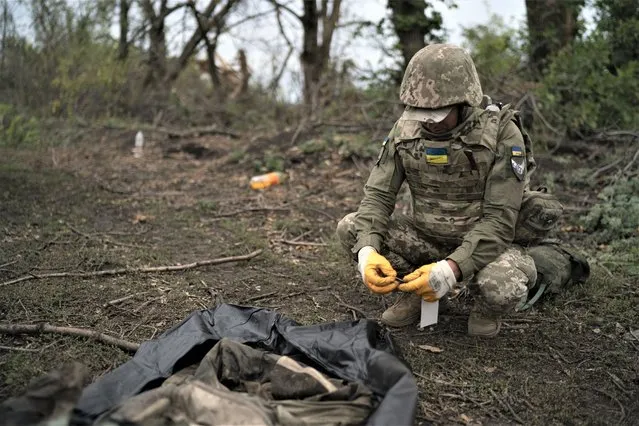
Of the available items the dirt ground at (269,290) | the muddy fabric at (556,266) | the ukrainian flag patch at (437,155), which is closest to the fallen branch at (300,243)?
the dirt ground at (269,290)

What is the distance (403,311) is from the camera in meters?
3.15

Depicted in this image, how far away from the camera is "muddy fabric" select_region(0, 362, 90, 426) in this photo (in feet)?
5.78

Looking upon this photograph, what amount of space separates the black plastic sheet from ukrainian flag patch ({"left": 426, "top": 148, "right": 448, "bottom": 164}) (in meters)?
0.91

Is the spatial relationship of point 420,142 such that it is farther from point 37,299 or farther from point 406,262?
point 37,299

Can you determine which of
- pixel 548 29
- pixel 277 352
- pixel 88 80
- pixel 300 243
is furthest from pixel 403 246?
pixel 88 80

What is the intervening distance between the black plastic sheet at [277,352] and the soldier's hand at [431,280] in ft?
0.83

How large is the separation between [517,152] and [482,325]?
0.86m

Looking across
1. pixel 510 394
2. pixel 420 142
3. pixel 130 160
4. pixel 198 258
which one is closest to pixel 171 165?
pixel 130 160

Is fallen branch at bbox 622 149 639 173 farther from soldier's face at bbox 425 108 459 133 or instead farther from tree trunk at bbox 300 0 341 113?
tree trunk at bbox 300 0 341 113

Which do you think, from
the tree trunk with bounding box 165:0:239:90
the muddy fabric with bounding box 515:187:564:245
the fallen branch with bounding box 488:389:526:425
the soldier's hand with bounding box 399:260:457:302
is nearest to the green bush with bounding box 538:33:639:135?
the muddy fabric with bounding box 515:187:564:245

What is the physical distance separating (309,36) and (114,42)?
11.5ft

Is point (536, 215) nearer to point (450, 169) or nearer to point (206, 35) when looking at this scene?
point (450, 169)

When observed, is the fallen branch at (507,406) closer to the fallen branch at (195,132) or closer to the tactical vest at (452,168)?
the tactical vest at (452,168)

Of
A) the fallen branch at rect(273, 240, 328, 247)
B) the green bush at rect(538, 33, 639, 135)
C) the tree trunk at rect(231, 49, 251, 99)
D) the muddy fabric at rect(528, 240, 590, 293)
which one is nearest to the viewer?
the muddy fabric at rect(528, 240, 590, 293)
